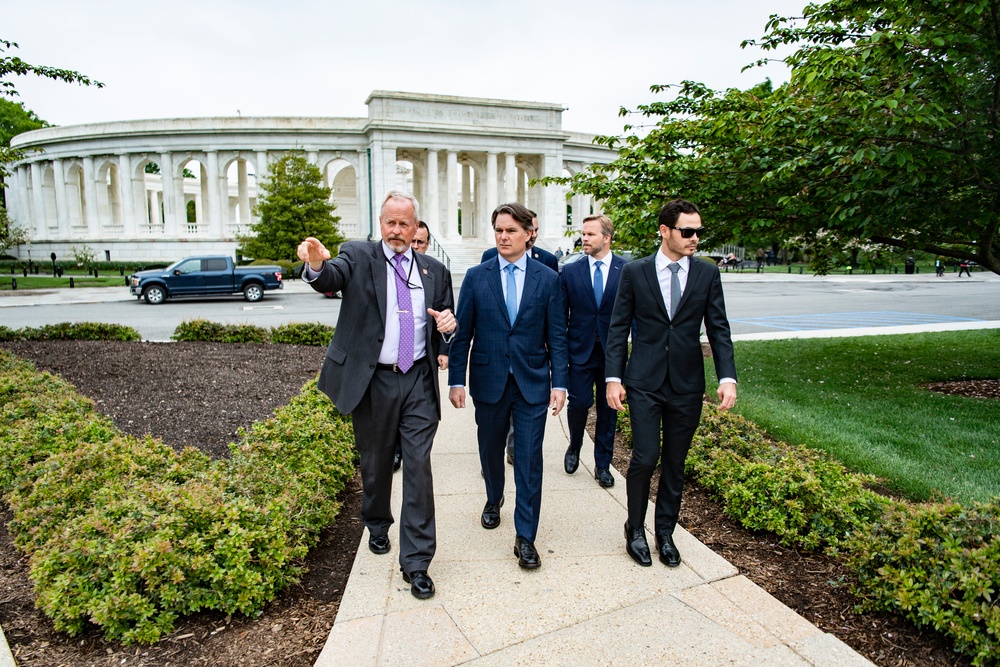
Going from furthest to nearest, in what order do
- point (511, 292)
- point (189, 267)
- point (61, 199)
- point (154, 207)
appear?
1. point (154, 207)
2. point (61, 199)
3. point (189, 267)
4. point (511, 292)

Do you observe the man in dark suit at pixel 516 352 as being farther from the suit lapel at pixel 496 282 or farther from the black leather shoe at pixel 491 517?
the black leather shoe at pixel 491 517

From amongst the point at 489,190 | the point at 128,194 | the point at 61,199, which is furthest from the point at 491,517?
the point at 61,199

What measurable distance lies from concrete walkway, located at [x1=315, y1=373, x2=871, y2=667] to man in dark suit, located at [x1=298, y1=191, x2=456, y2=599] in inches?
12.3

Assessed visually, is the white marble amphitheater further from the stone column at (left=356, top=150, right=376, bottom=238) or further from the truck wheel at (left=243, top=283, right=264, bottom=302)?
the truck wheel at (left=243, top=283, right=264, bottom=302)

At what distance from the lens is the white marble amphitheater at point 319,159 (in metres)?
47.6

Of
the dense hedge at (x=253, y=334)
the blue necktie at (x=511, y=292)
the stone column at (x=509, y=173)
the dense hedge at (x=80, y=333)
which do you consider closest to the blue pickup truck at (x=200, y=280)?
the dense hedge at (x=80, y=333)

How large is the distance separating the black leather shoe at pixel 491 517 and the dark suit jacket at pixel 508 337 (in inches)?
35.7

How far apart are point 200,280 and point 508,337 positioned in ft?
76.6

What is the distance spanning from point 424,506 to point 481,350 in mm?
1030

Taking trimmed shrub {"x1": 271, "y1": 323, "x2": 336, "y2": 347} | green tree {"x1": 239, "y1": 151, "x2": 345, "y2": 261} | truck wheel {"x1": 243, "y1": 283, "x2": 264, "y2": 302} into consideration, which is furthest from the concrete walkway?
green tree {"x1": 239, "y1": 151, "x2": 345, "y2": 261}

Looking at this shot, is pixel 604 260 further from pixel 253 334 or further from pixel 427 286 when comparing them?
pixel 253 334

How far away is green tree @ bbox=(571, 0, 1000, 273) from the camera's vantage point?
20.7ft

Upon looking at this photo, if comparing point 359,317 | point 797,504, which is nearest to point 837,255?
point 797,504

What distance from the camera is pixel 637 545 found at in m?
4.11
